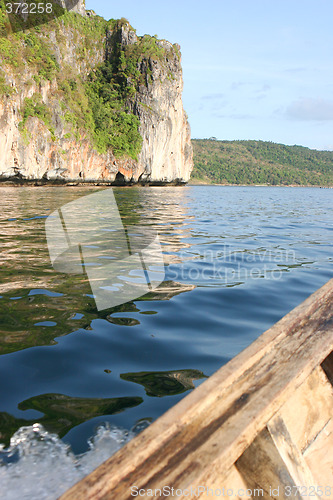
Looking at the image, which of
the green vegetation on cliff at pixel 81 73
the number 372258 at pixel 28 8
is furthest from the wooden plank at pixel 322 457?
the number 372258 at pixel 28 8

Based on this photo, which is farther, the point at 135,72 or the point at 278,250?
the point at 135,72

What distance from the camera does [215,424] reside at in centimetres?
111

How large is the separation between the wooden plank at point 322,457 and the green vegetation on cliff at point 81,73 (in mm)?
35249

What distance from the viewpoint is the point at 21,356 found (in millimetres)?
2432

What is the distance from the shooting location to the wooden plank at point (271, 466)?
3.79 feet

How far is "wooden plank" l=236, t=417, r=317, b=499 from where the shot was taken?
1155 mm

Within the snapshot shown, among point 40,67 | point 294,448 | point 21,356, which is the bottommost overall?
point 21,356

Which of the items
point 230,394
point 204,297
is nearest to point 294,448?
point 230,394

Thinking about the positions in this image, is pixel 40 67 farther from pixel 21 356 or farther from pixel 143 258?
pixel 21 356

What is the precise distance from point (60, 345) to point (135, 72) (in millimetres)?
57159

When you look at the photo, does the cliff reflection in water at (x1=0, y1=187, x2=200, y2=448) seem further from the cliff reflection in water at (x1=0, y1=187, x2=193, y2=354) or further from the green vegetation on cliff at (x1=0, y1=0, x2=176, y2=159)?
the green vegetation on cliff at (x1=0, y1=0, x2=176, y2=159)

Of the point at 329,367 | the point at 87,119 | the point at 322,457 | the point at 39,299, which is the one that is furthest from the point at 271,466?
the point at 87,119

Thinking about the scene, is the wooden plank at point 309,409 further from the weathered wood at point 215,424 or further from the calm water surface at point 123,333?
the calm water surface at point 123,333

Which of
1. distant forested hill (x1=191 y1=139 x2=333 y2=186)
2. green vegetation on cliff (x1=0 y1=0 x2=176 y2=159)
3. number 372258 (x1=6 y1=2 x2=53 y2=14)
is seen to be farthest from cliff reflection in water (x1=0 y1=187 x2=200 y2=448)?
distant forested hill (x1=191 y1=139 x2=333 y2=186)
